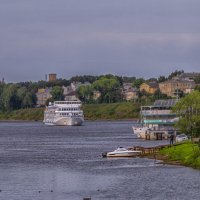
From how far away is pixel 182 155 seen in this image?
336 feet

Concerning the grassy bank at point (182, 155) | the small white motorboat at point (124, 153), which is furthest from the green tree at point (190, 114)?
the small white motorboat at point (124, 153)

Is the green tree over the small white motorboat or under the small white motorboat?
over

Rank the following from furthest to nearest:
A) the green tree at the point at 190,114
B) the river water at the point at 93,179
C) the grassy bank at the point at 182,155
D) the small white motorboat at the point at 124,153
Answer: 1. the small white motorboat at the point at 124,153
2. the green tree at the point at 190,114
3. the grassy bank at the point at 182,155
4. the river water at the point at 93,179

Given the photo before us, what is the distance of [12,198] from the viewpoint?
2771 inches

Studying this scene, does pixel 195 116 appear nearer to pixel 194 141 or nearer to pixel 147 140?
pixel 194 141

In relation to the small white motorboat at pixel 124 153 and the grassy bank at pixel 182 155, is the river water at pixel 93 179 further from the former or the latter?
the small white motorboat at pixel 124 153

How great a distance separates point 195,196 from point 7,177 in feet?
89.9

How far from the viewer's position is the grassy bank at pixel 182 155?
306ft

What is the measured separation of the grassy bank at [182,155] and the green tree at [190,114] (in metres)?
2.25

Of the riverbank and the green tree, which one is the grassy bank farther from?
the green tree

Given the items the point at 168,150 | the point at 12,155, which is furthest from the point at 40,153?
the point at 168,150

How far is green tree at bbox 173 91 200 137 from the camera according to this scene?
4331 inches

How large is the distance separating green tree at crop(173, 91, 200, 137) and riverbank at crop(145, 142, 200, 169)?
7.39 ft

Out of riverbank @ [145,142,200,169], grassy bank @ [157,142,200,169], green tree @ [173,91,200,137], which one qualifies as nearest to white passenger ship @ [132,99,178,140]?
green tree @ [173,91,200,137]
